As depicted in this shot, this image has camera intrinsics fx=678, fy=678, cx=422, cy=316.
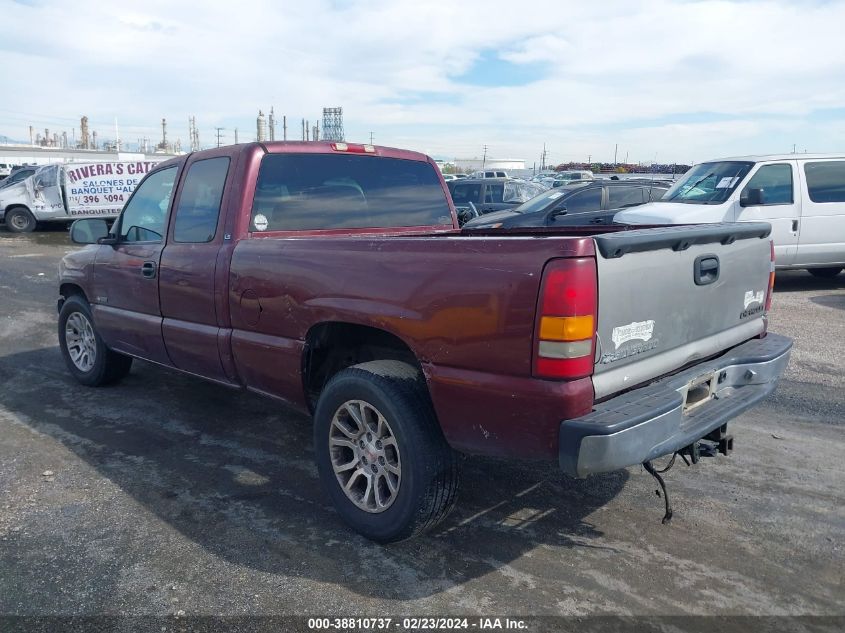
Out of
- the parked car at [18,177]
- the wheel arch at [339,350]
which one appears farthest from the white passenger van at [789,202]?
the parked car at [18,177]

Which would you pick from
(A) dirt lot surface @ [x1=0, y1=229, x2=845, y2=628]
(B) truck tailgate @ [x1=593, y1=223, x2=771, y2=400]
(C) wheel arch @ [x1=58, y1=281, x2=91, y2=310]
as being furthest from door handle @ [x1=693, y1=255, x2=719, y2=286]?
(C) wheel arch @ [x1=58, y1=281, x2=91, y2=310]

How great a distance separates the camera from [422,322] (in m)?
2.90

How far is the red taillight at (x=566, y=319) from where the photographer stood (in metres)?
2.52

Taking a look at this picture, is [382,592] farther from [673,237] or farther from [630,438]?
[673,237]

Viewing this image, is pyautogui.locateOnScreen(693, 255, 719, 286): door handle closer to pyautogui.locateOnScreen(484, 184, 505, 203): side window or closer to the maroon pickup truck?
the maroon pickup truck

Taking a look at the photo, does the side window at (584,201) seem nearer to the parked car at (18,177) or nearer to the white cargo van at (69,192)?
the white cargo van at (69,192)

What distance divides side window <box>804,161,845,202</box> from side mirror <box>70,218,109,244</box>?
29.4 feet

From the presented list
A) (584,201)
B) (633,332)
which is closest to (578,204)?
(584,201)

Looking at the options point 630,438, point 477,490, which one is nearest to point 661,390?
point 630,438

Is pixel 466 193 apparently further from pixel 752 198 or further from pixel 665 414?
pixel 665 414

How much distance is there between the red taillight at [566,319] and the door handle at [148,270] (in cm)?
309

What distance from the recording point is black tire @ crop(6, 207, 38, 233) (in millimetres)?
20156

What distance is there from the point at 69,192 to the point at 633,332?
815 inches

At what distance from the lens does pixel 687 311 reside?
3055 mm
